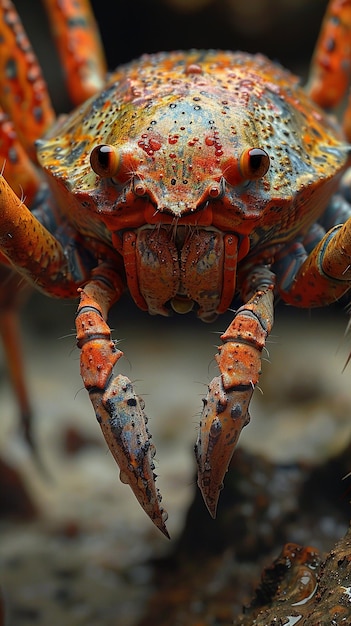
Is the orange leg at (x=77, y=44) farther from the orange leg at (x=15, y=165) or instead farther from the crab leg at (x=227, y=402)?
the crab leg at (x=227, y=402)

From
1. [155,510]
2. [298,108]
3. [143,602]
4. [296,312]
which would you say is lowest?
[296,312]

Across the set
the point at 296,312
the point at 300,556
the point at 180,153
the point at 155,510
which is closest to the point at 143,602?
the point at 300,556

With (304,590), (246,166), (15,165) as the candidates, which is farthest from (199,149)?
(304,590)

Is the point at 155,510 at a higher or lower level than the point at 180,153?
lower

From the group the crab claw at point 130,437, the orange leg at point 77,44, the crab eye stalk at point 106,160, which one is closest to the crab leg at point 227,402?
the crab claw at point 130,437

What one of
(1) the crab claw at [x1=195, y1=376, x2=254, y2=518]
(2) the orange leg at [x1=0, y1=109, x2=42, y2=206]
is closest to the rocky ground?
(1) the crab claw at [x1=195, y1=376, x2=254, y2=518]

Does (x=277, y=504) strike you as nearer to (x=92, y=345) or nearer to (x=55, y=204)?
(x=92, y=345)

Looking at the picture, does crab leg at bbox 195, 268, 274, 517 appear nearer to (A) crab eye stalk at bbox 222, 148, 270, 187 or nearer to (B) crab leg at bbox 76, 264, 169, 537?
(B) crab leg at bbox 76, 264, 169, 537
